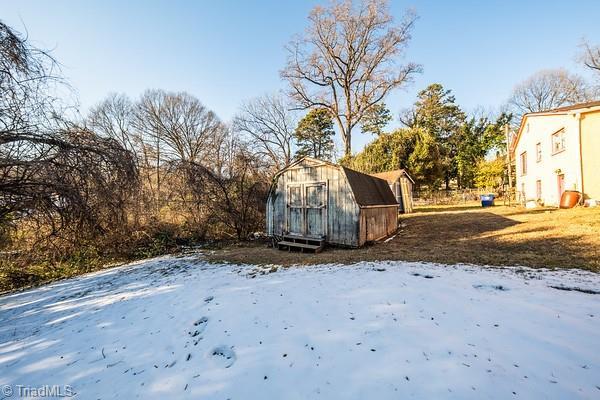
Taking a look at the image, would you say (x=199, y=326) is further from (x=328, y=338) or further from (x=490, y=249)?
(x=490, y=249)

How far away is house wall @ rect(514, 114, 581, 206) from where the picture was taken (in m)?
11.9

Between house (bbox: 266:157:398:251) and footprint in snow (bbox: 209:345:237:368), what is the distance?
211 inches

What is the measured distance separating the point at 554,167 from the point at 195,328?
747 inches

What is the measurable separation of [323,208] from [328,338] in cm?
599

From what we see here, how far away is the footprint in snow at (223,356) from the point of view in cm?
268

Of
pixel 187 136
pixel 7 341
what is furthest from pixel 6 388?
pixel 187 136

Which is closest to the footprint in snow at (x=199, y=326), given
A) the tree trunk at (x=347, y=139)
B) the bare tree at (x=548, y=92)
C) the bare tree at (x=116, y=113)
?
the tree trunk at (x=347, y=139)

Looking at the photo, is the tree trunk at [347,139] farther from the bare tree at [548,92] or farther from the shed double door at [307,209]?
the bare tree at [548,92]

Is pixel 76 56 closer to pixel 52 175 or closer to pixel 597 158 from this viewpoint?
pixel 52 175
